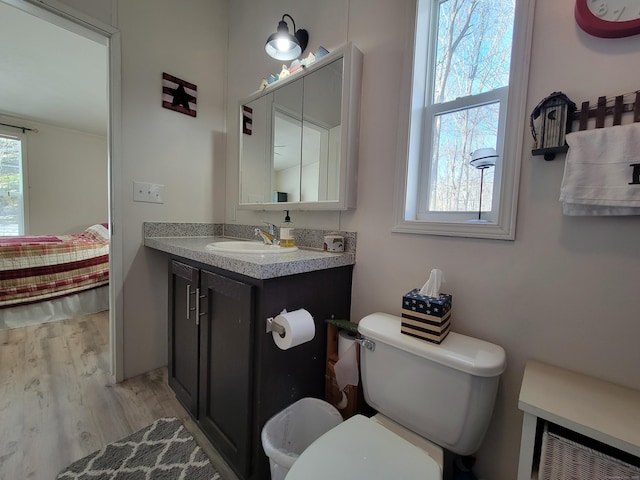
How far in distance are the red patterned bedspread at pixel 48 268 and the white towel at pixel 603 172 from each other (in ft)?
12.5

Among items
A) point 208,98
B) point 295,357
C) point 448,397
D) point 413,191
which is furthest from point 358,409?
point 208,98

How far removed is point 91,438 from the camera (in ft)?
4.06

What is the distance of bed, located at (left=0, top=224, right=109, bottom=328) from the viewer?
→ 2357 mm

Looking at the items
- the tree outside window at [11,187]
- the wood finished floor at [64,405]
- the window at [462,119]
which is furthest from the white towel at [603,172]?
the tree outside window at [11,187]

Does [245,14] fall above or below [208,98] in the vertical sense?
above

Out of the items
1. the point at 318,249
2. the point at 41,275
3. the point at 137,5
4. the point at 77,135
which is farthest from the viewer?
the point at 77,135

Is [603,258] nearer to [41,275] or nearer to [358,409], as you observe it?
[358,409]

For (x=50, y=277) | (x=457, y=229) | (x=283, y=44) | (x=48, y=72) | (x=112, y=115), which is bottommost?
(x=50, y=277)

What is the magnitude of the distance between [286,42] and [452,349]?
164 cm

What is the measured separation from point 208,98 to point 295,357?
6.18 ft

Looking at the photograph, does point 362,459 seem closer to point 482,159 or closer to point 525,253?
point 525,253

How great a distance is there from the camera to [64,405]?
4.71 feet

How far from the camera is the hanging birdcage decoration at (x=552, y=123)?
0.78 metres

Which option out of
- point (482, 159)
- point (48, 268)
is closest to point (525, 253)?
point (482, 159)
